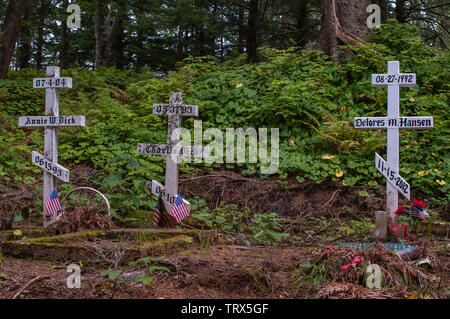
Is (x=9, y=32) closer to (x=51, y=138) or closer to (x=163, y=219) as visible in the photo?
(x=51, y=138)

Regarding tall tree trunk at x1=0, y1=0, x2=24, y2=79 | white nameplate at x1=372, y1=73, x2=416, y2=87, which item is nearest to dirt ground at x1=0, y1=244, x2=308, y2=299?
white nameplate at x1=372, y1=73, x2=416, y2=87

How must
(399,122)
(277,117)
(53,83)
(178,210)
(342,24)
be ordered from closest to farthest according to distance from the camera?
(178,210) → (399,122) → (53,83) → (277,117) → (342,24)

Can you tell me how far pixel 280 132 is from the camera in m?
9.70

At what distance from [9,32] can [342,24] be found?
1047 centimetres

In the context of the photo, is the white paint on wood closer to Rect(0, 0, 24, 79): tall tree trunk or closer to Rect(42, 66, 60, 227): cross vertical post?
Rect(42, 66, 60, 227): cross vertical post

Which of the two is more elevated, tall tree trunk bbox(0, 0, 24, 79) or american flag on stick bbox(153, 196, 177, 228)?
tall tree trunk bbox(0, 0, 24, 79)

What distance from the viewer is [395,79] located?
6.52 metres

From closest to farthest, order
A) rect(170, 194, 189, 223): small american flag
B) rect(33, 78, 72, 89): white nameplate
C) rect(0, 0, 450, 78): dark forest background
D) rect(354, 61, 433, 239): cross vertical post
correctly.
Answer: rect(170, 194, 189, 223): small american flag
rect(354, 61, 433, 239): cross vertical post
rect(33, 78, 72, 89): white nameplate
rect(0, 0, 450, 78): dark forest background

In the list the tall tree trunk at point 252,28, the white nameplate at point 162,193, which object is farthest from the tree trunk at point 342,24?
the white nameplate at point 162,193

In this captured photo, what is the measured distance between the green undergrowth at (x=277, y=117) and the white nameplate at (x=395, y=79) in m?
2.11

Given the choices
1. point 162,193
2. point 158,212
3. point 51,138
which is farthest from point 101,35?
point 158,212

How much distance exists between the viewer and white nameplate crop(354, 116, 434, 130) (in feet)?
20.7

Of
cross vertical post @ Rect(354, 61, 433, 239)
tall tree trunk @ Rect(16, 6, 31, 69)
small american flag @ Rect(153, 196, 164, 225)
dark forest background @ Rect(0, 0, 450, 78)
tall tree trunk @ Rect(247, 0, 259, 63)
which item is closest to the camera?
small american flag @ Rect(153, 196, 164, 225)

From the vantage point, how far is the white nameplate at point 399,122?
630 cm
